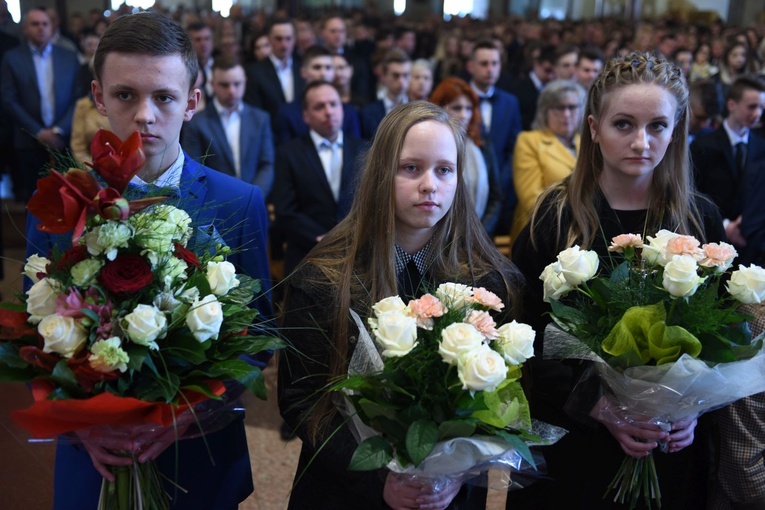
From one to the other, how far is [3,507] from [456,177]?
2.22 m

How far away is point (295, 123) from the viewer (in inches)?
216

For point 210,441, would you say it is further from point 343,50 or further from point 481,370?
point 343,50

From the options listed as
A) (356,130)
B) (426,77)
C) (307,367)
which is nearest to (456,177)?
(307,367)

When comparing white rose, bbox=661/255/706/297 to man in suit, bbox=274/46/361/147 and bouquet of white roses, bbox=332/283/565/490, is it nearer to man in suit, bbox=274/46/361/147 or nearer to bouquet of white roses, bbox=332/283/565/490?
bouquet of white roses, bbox=332/283/565/490

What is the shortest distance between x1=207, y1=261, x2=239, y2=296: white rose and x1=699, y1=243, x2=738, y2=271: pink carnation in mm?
1012

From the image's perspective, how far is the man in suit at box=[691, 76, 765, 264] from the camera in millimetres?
4609

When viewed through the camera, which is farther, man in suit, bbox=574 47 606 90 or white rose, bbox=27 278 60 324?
man in suit, bbox=574 47 606 90

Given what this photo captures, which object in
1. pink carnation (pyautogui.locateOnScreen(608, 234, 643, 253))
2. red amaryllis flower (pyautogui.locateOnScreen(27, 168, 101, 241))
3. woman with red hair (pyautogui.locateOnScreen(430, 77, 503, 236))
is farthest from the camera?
woman with red hair (pyautogui.locateOnScreen(430, 77, 503, 236))

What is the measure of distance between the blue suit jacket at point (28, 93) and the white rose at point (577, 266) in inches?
222

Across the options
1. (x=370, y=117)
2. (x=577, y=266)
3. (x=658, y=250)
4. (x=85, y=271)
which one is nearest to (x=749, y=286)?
(x=658, y=250)

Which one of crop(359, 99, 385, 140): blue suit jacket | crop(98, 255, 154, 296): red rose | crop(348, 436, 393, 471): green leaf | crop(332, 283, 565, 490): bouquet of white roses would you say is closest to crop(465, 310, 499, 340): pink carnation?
crop(332, 283, 565, 490): bouquet of white roses

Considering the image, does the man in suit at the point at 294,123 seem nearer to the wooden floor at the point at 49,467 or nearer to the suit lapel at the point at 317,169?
the suit lapel at the point at 317,169

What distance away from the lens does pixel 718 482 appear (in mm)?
2025

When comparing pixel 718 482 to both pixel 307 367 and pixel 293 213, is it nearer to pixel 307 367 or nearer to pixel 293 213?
pixel 307 367
